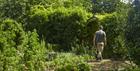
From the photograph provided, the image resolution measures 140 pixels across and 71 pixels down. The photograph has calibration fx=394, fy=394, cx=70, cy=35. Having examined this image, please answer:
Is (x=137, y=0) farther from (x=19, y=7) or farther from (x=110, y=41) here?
(x=19, y=7)

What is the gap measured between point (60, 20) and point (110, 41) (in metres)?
3.16

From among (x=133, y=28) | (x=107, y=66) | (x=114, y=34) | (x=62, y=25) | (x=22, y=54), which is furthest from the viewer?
(x=62, y=25)

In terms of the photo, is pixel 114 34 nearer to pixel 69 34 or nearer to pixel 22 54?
pixel 69 34

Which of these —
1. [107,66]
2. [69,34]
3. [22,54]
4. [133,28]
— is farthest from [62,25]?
[22,54]

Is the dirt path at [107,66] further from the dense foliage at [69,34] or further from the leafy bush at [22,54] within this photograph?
the leafy bush at [22,54]

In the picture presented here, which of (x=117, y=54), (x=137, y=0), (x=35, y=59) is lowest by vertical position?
(x=117, y=54)

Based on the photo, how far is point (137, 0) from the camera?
1522 centimetres

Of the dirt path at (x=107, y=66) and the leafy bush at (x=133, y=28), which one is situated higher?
the leafy bush at (x=133, y=28)

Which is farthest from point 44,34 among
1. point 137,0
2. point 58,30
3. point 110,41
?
point 137,0

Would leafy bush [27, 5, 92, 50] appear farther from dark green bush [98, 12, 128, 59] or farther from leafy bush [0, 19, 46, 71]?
leafy bush [0, 19, 46, 71]

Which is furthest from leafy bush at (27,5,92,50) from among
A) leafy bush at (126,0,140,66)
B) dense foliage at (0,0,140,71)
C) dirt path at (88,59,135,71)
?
dirt path at (88,59,135,71)

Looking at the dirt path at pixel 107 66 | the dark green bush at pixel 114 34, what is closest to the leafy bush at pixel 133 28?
the dirt path at pixel 107 66

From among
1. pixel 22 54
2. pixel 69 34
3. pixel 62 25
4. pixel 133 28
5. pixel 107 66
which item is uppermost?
pixel 133 28

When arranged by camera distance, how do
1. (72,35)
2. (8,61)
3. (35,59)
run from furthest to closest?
1. (72,35)
2. (35,59)
3. (8,61)
